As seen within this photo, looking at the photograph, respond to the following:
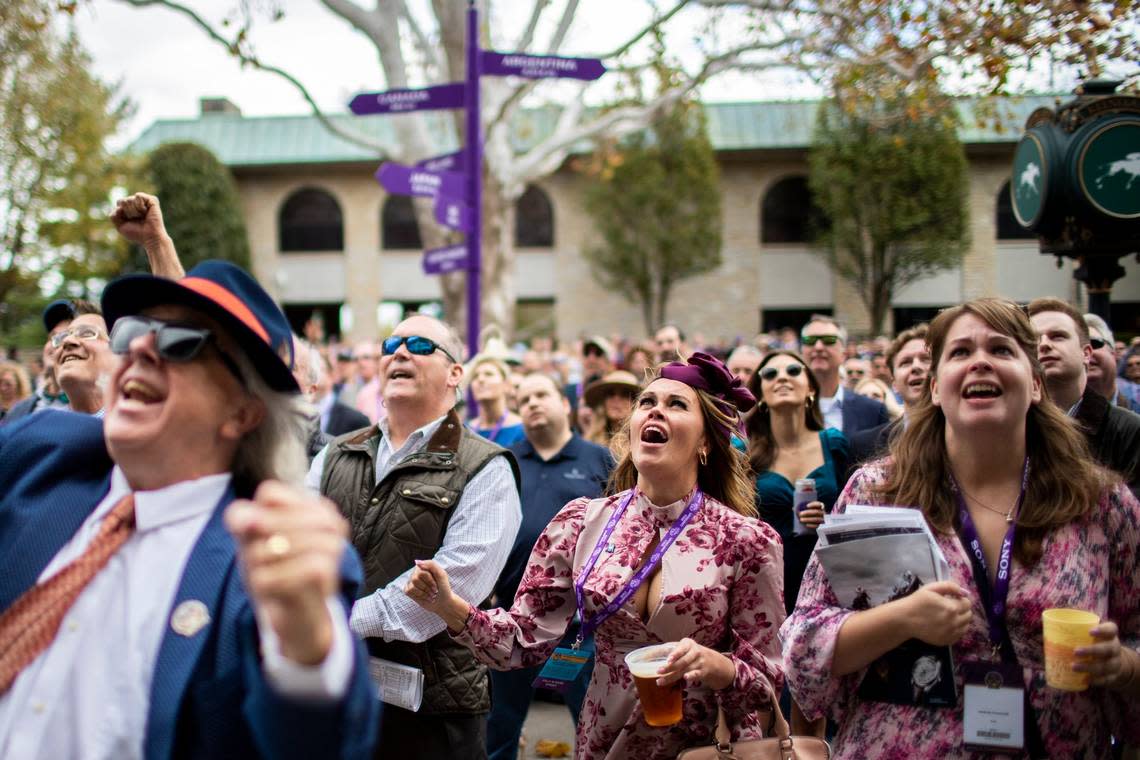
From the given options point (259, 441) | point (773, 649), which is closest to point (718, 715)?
point (773, 649)

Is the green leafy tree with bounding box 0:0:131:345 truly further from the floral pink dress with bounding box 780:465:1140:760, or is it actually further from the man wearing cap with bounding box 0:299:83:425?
the floral pink dress with bounding box 780:465:1140:760

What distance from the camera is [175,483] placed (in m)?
1.90

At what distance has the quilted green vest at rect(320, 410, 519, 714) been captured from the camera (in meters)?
3.37

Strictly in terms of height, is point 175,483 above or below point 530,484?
above

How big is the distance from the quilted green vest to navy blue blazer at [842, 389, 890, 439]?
3.01m

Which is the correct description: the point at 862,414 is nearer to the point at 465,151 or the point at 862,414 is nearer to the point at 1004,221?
the point at 465,151

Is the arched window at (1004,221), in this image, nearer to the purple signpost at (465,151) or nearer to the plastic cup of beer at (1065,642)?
the purple signpost at (465,151)

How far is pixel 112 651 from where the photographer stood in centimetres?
174

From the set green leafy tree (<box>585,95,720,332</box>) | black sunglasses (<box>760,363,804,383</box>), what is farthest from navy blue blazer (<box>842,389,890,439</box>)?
green leafy tree (<box>585,95,720,332</box>)

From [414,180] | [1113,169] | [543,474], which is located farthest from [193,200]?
[1113,169]

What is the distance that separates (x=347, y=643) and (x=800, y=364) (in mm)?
4024

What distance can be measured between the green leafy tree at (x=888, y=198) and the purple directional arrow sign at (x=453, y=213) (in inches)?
612

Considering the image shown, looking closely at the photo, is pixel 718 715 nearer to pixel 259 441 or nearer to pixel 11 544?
pixel 259 441

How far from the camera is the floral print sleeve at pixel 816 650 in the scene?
2.51 metres
